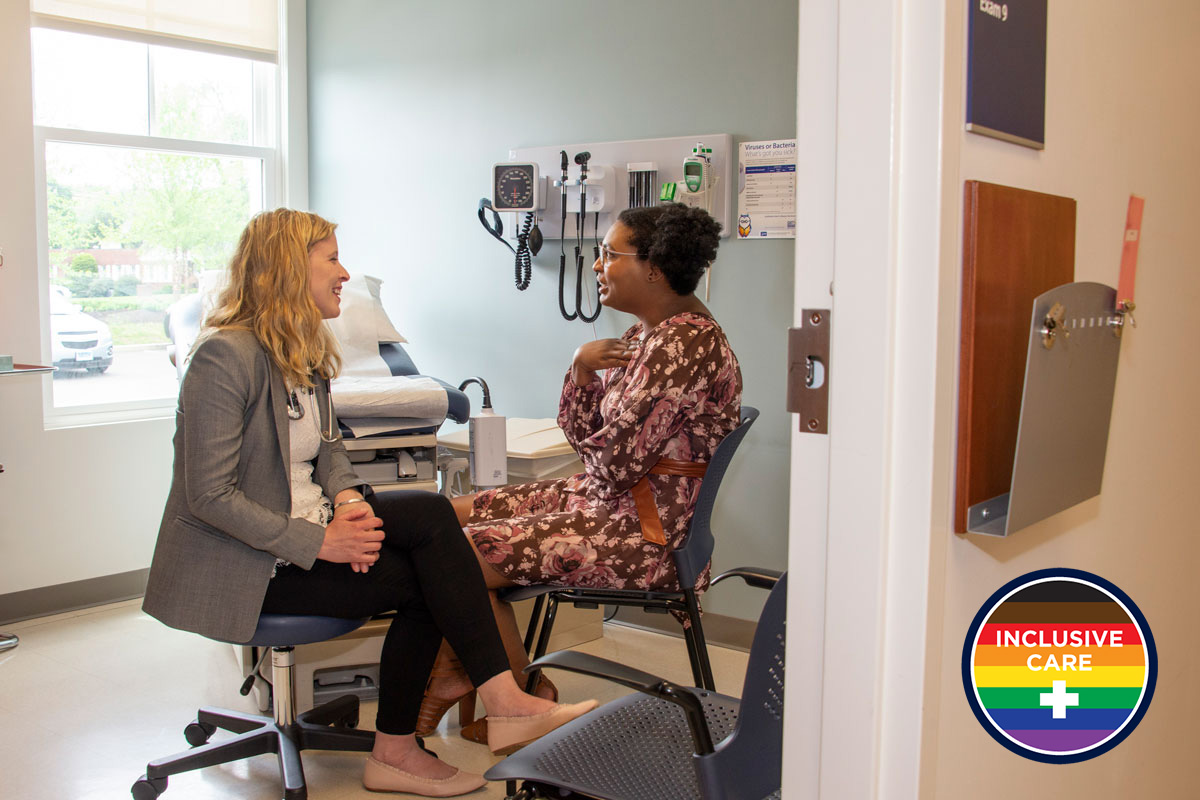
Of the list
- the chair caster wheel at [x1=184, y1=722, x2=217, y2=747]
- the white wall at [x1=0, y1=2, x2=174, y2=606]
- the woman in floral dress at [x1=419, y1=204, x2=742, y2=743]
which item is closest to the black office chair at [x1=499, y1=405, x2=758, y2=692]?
the woman in floral dress at [x1=419, y1=204, x2=742, y2=743]

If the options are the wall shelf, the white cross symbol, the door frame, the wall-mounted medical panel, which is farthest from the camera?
the wall-mounted medical panel

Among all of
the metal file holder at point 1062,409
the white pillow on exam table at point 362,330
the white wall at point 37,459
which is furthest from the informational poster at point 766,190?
the white wall at point 37,459

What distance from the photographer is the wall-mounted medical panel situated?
2.93 m

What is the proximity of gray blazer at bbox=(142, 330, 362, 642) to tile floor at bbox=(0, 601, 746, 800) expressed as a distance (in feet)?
1.91

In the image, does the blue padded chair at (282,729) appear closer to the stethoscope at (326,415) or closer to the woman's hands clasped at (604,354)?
the stethoscope at (326,415)

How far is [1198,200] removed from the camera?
1.39 meters

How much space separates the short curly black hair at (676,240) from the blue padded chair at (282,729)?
1104mm

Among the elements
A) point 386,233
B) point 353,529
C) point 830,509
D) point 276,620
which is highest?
point 386,233

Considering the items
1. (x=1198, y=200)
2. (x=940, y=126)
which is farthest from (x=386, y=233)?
(x=940, y=126)

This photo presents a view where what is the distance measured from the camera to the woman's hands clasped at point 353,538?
1979mm

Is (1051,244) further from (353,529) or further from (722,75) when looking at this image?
(722,75)

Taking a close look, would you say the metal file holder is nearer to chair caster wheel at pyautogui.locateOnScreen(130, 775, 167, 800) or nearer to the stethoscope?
the stethoscope

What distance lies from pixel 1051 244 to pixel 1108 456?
33 centimetres

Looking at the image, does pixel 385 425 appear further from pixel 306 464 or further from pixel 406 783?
pixel 406 783
